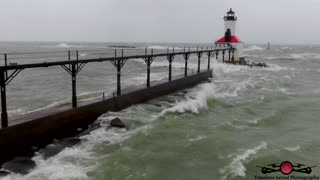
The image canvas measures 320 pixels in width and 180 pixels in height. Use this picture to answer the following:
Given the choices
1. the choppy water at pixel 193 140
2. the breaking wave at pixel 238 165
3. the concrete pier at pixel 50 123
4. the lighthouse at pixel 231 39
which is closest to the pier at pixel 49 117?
the concrete pier at pixel 50 123

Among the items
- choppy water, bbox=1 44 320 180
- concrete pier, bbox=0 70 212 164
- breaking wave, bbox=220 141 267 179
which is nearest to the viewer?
breaking wave, bbox=220 141 267 179

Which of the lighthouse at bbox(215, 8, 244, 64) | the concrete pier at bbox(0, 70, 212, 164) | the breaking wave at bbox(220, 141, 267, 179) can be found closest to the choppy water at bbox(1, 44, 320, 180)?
the breaking wave at bbox(220, 141, 267, 179)

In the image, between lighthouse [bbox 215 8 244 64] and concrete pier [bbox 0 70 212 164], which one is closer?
concrete pier [bbox 0 70 212 164]

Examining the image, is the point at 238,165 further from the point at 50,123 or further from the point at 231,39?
the point at 231,39

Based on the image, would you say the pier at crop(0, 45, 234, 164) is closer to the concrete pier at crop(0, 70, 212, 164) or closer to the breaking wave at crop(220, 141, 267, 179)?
the concrete pier at crop(0, 70, 212, 164)

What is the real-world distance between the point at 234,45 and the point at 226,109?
36.2 m

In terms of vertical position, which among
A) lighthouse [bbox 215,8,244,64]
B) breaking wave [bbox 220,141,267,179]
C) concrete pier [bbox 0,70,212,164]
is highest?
lighthouse [bbox 215,8,244,64]

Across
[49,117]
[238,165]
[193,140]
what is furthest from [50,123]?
[238,165]

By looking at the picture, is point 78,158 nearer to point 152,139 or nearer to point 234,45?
point 152,139

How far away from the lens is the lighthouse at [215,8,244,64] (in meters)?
58.9

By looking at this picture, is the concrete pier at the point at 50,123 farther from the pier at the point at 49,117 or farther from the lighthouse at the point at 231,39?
the lighthouse at the point at 231,39

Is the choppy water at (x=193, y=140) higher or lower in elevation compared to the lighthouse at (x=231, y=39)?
lower

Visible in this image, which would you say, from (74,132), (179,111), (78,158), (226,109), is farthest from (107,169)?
(226,109)

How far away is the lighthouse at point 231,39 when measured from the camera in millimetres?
58875
